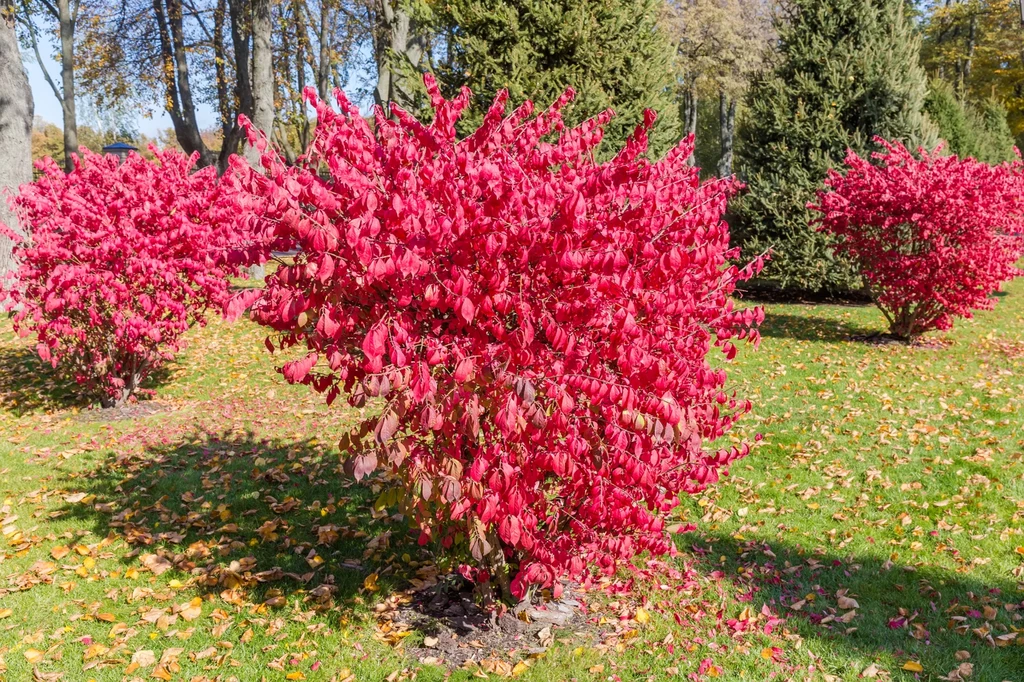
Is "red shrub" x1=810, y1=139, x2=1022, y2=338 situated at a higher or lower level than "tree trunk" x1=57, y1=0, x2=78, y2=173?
lower

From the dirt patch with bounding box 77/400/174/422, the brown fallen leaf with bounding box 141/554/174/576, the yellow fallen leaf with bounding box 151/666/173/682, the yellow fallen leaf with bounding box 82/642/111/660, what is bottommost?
the yellow fallen leaf with bounding box 151/666/173/682

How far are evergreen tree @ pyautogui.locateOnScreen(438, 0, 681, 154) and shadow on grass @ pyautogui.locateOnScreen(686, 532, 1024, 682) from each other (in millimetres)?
8477

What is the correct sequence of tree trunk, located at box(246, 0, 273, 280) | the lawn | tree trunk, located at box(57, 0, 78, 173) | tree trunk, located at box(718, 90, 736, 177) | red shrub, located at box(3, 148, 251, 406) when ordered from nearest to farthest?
the lawn, red shrub, located at box(3, 148, 251, 406), tree trunk, located at box(246, 0, 273, 280), tree trunk, located at box(57, 0, 78, 173), tree trunk, located at box(718, 90, 736, 177)

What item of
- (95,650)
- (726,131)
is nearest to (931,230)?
(95,650)

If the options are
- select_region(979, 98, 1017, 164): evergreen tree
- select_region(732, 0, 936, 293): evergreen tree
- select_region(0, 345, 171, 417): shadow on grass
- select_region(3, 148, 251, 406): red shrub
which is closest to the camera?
select_region(3, 148, 251, 406): red shrub

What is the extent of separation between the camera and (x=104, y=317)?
7223 millimetres

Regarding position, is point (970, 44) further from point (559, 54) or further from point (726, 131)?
point (559, 54)

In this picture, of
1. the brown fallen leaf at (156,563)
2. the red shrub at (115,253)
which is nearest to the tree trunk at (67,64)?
the red shrub at (115,253)

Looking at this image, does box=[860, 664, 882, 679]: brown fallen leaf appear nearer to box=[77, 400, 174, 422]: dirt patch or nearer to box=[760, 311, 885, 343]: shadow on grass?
box=[77, 400, 174, 422]: dirt patch

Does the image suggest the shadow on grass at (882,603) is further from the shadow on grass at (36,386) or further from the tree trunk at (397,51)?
the tree trunk at (397,51)

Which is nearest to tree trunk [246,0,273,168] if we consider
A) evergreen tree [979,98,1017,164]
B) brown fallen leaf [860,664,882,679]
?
brown fallen leaf [860,664,882,679]

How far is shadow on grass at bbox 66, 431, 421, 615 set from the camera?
4.54 metres

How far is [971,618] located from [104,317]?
7.81 metres

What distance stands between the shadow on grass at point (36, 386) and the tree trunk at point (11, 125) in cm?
277
